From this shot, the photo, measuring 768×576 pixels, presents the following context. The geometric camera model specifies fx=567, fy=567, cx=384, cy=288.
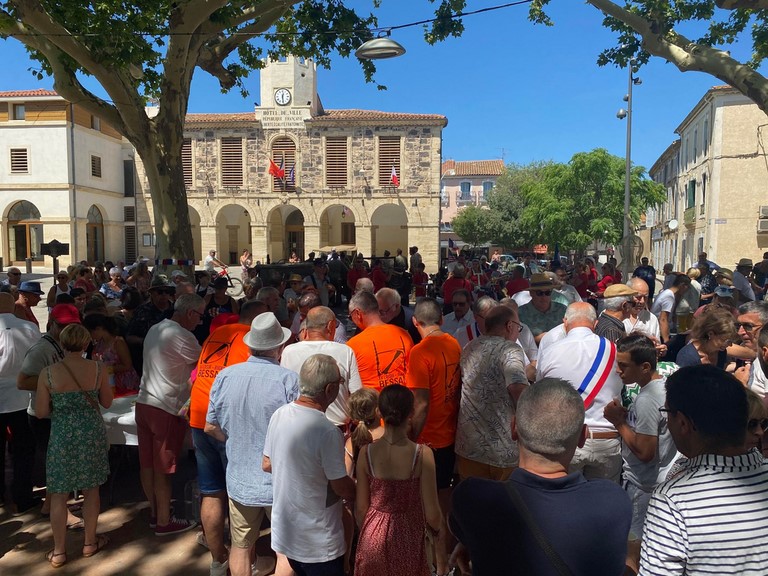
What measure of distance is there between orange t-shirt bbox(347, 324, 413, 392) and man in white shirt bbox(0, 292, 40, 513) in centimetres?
270

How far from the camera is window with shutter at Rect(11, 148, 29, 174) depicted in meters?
30.4

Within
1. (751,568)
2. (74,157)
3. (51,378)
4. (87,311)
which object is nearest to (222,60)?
(87,311)

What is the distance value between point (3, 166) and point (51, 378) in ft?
108

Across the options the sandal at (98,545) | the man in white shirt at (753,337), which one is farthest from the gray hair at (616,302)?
the sandal at (98,545)

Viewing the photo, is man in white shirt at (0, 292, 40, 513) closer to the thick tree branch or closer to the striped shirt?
the striped shirt

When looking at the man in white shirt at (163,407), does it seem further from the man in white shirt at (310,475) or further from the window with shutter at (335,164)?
the window with shutter at (335,164)

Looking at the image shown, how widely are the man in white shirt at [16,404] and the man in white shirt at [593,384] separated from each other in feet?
12.9

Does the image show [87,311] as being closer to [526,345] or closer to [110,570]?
[110,570]

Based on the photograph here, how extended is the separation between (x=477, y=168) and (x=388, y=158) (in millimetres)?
29763

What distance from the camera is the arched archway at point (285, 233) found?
35.8 meters

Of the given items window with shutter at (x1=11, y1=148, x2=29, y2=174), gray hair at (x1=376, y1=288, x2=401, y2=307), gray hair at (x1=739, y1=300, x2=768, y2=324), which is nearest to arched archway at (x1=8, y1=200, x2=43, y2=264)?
window with shutter at (x1=11, y1=148, x2=29, y2=174)

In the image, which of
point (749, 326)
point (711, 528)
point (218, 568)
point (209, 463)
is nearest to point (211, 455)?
point (209, 463)

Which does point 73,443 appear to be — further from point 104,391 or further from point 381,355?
point 381,355

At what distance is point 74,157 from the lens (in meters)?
30.7
